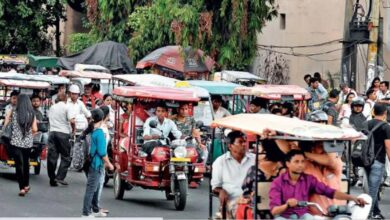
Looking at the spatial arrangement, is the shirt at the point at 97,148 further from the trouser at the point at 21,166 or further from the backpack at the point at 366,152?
the backpack at the point at 366,152

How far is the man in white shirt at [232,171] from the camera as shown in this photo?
40.8ft

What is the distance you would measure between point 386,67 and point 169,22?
251 inches

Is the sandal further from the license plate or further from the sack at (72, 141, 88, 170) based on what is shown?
the license plate

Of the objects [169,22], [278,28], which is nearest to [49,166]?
[169,22]

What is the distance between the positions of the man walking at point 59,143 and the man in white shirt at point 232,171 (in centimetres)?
774

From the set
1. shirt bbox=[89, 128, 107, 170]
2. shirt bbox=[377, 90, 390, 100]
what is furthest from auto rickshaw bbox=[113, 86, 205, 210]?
shirt bbox=[377, 90, 390, 100]

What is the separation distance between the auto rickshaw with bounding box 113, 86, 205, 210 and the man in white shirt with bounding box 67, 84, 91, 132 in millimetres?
1327

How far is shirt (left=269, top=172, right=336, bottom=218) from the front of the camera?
10820mm

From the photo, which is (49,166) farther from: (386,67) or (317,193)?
(386,67)

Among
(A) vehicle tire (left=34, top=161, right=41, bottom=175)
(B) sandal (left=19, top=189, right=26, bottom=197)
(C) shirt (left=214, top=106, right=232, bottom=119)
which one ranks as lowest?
(A) vehicle tire (left=34, top=161, right=41, bottom=175)

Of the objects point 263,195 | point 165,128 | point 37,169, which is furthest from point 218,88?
point 263,195

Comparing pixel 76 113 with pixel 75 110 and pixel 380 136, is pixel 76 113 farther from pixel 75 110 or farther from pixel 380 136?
pixel 380 136

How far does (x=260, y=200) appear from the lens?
37.3 ft

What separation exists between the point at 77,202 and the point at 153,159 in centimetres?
138
